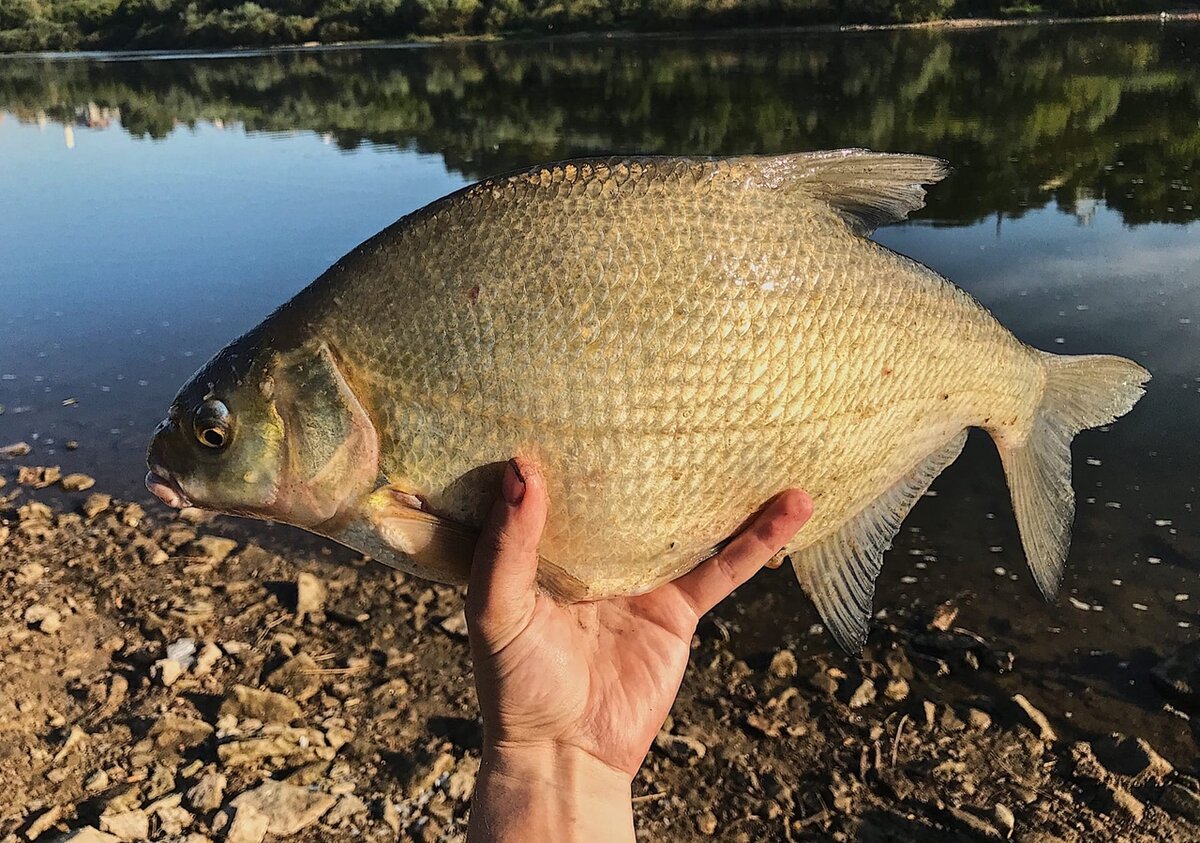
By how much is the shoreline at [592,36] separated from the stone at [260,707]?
5946 cm

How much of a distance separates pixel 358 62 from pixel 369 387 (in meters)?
65.6

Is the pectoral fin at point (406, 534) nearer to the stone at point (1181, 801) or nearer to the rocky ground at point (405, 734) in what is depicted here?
the rocky ground at point (405, 734)

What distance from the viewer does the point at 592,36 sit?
69.3 m

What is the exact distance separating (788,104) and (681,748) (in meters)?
27.2

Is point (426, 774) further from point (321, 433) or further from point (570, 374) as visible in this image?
point (570, 374)

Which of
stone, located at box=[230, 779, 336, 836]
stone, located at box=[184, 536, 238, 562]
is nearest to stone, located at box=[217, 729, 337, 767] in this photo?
stone, located at box=[230, 779, 336, 836]

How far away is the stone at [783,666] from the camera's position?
5.24 meters

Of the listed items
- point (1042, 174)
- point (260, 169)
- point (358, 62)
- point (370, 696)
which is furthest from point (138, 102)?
point (370, 696)

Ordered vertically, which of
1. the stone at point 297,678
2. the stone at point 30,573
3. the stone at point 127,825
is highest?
the stone at point 127,825

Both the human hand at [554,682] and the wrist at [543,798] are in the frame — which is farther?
the wrist at [543,798]

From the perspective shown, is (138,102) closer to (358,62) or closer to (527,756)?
(358,62)

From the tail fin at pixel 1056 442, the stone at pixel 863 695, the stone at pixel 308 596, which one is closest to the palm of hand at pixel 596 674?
the tail fin at pixel 1056 442

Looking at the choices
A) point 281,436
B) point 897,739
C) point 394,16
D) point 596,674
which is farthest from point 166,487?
point 394,16

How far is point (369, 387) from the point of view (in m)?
2.33
